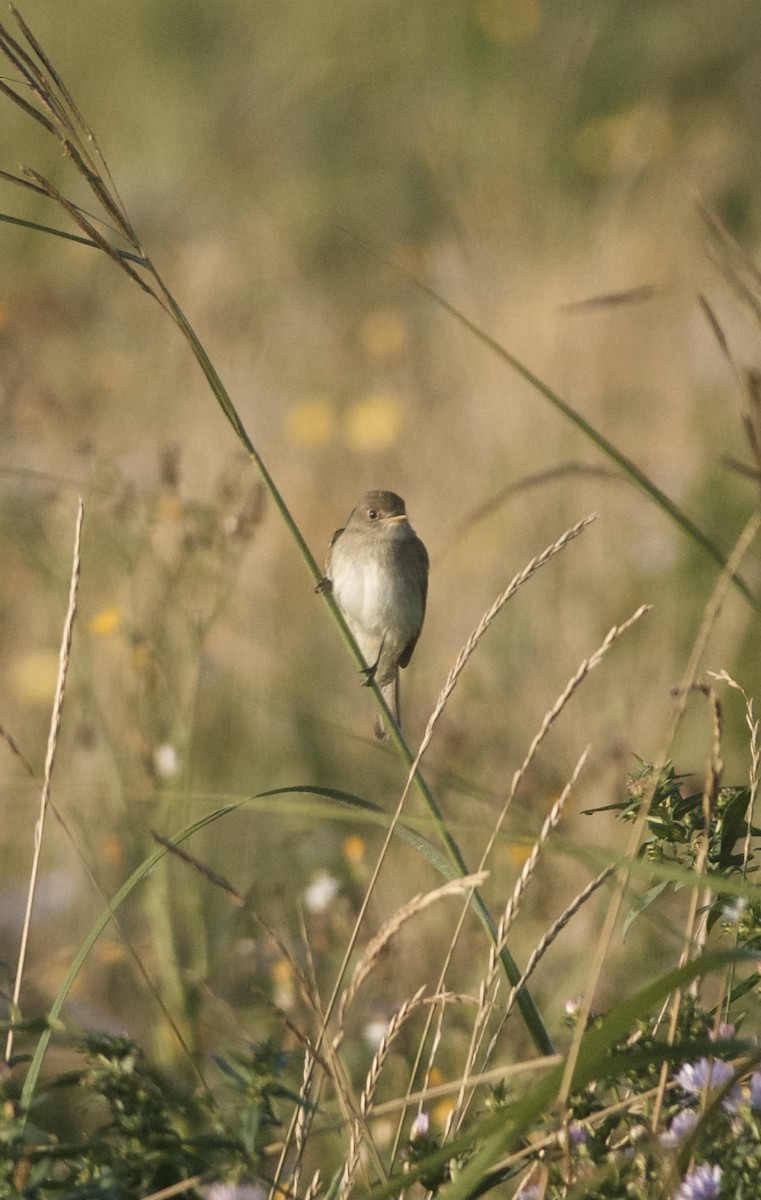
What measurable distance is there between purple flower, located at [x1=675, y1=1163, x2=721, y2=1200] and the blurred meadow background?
0.45 m

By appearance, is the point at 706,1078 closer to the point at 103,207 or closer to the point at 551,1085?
the point at 551,1085

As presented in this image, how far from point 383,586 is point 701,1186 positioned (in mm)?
2268

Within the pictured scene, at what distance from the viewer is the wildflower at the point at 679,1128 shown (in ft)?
5.67

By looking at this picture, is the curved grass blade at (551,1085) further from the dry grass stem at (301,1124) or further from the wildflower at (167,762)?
the wildflower at (167,762)

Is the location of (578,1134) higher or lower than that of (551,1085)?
lower

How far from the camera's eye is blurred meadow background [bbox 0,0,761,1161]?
376cm

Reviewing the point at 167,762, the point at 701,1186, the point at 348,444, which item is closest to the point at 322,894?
the point at 167,762

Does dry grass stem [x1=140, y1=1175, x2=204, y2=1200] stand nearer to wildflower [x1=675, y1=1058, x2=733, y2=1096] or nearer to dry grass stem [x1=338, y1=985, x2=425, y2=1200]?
dry grass stem [x1=338, y1=985, x2=425, y2=1200]

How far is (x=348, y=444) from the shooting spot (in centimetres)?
722

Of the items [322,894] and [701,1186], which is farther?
[322,894]

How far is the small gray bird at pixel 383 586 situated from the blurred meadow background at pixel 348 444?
29 centimetres

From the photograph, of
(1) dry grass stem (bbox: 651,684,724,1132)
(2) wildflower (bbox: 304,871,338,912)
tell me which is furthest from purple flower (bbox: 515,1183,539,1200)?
(2) wildflower (bbox: 304,871,338,912)

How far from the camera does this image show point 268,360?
8.15 metres

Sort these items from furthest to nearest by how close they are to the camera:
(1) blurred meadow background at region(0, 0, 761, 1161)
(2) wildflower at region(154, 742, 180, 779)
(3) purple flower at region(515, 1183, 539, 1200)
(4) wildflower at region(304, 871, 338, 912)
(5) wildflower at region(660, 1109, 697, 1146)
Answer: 1. (1) blurred meadow background at region(0, 0, 761, 1161)
2. (2) wildflower at region(154, 742, 180, 779)
3. (4) wildflower at region(304, 871, 338, 912)
4. (3) purple flower at region(515, 1183, 539, 1200)
5. (5) wildflower at region(660, 1109, 697, 1146)
